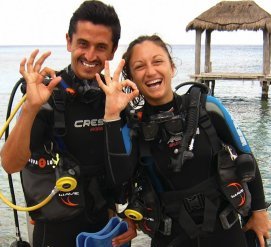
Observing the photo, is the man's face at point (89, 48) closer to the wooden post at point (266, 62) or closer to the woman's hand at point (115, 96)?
the woman's hand at point (115, 96)

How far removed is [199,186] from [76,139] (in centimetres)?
90

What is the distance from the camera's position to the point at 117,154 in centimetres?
257

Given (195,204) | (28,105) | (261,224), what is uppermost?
(28,105)

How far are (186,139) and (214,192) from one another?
1.39ft

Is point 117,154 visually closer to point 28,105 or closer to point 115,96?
point 115,96

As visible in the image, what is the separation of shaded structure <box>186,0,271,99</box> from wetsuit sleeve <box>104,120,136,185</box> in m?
17.3

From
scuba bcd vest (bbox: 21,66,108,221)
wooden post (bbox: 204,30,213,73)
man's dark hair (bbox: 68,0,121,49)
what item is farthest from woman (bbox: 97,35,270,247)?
wooden post (bbox: 204,30,213,73)

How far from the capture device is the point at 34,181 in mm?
2779

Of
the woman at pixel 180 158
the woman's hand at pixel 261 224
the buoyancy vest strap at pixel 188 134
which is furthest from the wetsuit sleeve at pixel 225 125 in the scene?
the woman's hand at pixel 261 224

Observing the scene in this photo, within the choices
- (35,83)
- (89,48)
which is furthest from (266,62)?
(35,83)

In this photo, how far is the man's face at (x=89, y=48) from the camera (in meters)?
2.78

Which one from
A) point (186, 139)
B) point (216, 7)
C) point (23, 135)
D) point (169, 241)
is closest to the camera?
point (23, 135)

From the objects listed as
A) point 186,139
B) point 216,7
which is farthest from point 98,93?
point 216,7

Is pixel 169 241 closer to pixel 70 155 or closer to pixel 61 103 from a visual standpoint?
pixel 70 155
